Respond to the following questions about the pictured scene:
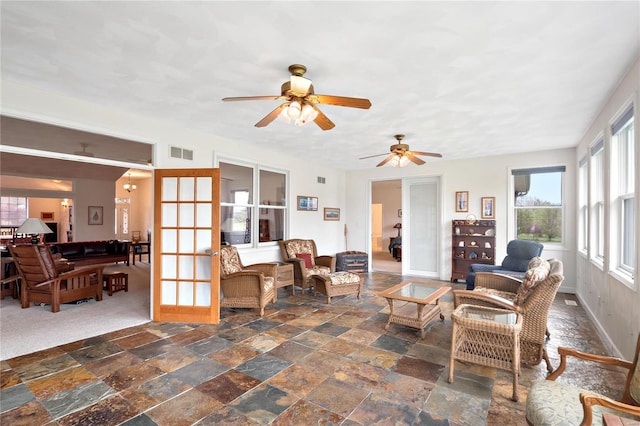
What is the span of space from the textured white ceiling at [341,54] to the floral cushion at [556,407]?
223 cm

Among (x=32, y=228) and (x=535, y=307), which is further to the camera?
(x=32, y=228)

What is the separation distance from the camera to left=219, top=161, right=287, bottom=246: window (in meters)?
5.38

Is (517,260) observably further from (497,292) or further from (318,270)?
(318,270)

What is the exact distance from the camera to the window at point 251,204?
5.38 meters

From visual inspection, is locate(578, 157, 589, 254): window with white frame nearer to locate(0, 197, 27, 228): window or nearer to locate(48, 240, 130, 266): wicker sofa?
locate(48, 240, 130, 266): wicker sofa

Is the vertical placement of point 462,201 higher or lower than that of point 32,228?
higher

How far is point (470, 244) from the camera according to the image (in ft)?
21.2

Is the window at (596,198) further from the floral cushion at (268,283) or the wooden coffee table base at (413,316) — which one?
the floral cushion at (268,283)

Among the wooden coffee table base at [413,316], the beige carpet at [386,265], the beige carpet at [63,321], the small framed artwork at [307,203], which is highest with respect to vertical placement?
the small framed artwork at [307,203]

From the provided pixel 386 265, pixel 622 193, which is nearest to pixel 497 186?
pixel 622 193

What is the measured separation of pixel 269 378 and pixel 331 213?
5415 millimetres

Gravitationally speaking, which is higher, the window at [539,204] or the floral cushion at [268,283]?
the window at [539,204]

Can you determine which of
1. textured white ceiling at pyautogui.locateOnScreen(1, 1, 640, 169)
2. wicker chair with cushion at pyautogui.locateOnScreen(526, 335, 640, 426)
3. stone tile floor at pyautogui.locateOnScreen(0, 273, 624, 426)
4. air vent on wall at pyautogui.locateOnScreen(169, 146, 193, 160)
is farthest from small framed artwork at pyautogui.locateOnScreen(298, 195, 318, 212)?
wicker chair with cushion at pyautogui.locateOnScreen(526, 335, 640, 426)

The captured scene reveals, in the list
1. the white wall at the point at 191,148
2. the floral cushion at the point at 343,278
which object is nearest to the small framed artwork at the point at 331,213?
the white wall at the point at 191,148
